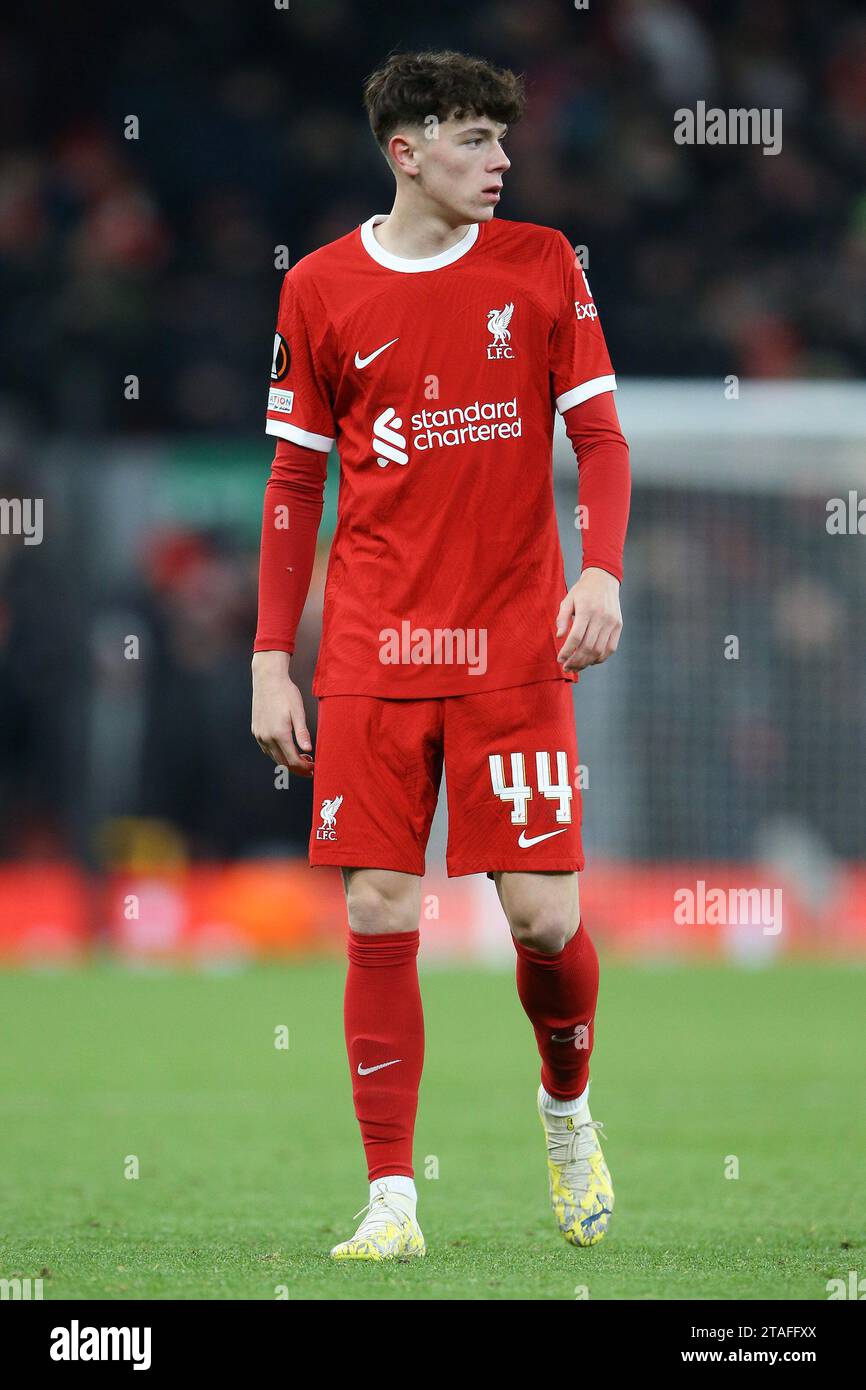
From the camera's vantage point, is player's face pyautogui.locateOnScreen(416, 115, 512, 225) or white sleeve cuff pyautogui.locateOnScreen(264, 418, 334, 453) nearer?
player's face pyautogui.locateOnScreen(416, 115, 512, 225)

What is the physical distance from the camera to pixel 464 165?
381 centimetres

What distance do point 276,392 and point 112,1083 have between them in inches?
131

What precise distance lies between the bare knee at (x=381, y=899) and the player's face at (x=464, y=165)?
125 centimetres

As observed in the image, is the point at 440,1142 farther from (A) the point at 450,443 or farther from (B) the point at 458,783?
(A) the point at 450,443

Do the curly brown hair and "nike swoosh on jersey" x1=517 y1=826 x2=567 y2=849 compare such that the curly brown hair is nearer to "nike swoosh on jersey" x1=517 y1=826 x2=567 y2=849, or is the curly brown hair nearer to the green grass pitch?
"nike swoosh on jersey" x1=517 y1=826 x2=567 y2=849

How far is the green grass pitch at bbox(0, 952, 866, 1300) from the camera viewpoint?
11.5 ft

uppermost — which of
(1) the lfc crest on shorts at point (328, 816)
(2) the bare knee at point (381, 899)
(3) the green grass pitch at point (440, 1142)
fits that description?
Result: (1) the lfc crest on shorts at point (328, 816)

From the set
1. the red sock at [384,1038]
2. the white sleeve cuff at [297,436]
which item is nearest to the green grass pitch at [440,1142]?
the red sock at [384,1038]

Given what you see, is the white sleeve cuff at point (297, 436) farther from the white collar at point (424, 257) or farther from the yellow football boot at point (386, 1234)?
the yellow football boot at point (386, 1234)

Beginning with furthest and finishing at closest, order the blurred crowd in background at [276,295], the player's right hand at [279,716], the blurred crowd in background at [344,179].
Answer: the blurred crowd in background at [344,179]
the blurred crowd in background at [276,295]
the player's right hand at [279,716]

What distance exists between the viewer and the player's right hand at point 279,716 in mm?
3891

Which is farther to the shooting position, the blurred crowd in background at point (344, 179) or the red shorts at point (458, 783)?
the blurred crowd in background at point (344, 179)

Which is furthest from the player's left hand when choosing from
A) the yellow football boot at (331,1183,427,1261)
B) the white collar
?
the yellow football boot at (331,1183,427,1261)

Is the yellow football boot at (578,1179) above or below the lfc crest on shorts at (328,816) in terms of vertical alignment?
below
